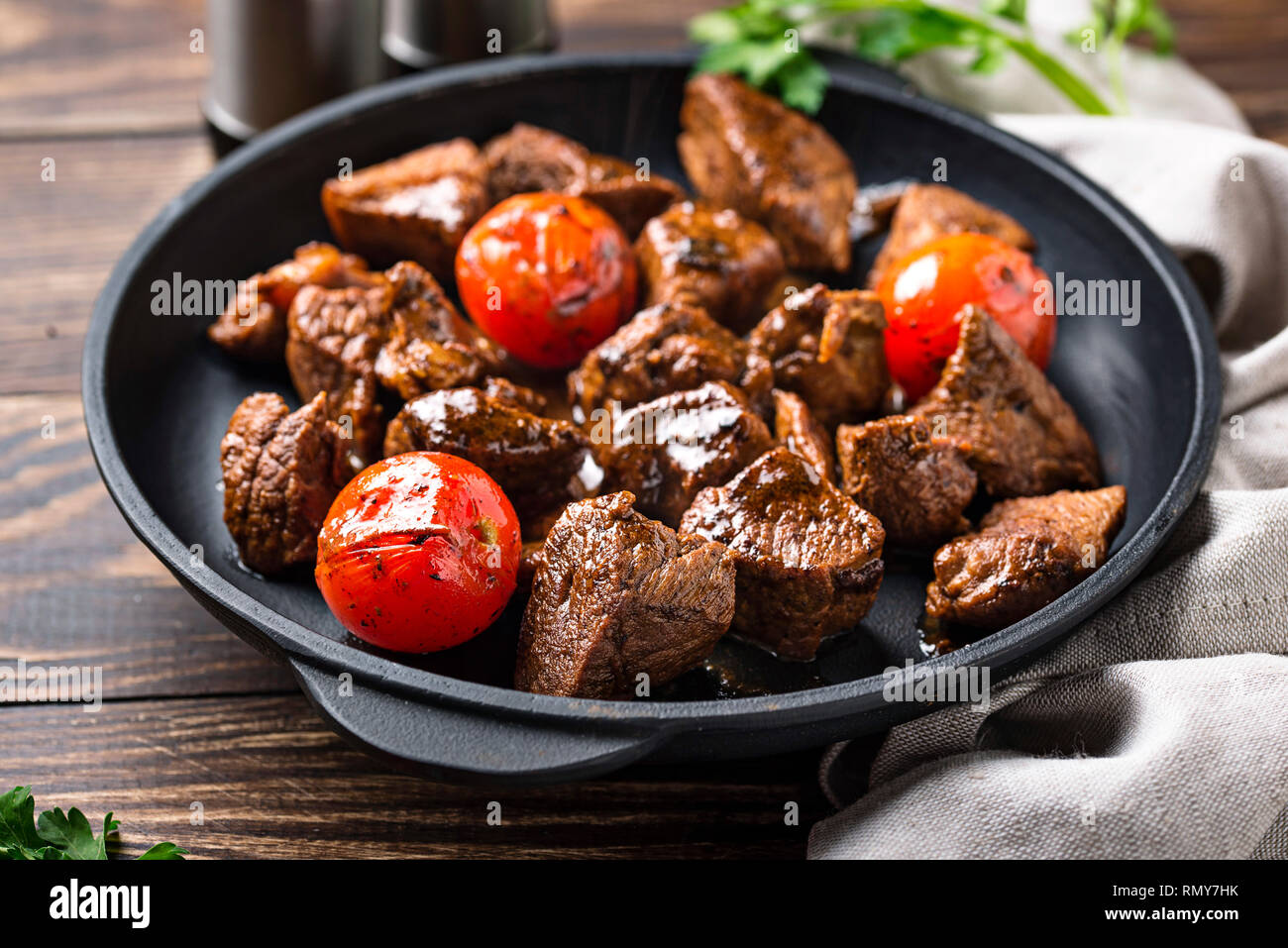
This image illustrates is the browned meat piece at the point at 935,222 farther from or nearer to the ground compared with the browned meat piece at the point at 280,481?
farther from the ground

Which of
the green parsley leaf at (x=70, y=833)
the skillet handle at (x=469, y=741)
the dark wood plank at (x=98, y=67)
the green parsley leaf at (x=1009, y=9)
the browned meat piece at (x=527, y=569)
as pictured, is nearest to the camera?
the skillet handle at (x=469, y=741)

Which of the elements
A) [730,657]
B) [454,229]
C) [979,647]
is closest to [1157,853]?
[979,647]

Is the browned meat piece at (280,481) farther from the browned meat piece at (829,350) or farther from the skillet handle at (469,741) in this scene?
the browned meat piece at (829,350)

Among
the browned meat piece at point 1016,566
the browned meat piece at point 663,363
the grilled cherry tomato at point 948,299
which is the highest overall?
the grilled cherry tomato at point 948,299

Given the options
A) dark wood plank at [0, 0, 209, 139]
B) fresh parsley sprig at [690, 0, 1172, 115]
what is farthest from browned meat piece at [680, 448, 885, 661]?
dark wood plank at [0, 0, 209, 139]

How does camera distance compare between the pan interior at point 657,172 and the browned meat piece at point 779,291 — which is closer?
the pan interior at point 657,172

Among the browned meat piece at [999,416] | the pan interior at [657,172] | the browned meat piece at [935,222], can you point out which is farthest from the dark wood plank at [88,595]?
the browned meat piece at [935,222]

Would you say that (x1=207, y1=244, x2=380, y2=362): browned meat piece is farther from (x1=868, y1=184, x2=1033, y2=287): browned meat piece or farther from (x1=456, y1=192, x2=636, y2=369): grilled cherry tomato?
(x1=868, y1=184, x2=1033, y2=287): browned meat piece

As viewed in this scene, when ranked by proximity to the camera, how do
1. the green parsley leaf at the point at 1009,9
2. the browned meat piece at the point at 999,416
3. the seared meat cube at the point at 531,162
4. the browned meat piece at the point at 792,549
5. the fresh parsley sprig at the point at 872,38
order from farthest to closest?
the green parsley leaf at the point at 1009,9
the fresh parsley sprig at the point at 872,38
the seared meat cube at the point at 531,162
the browned meat piece at the point at 999,416
the browned meat piece at the point at 792,549
